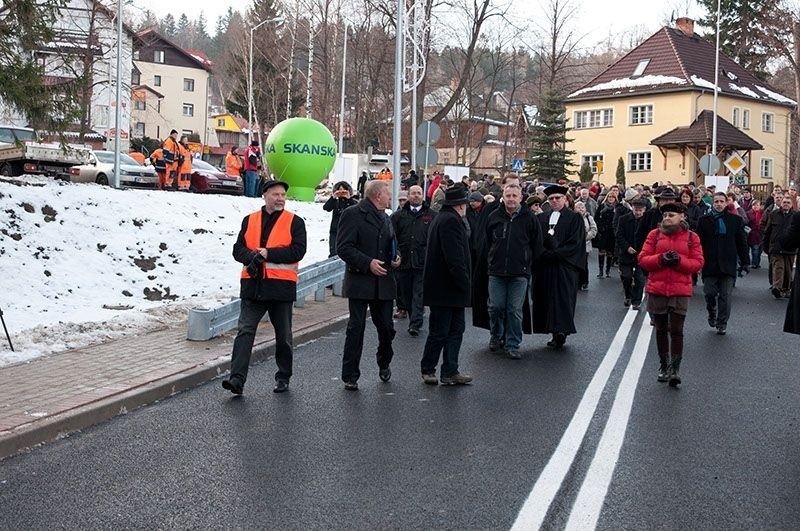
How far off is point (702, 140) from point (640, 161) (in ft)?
19.2

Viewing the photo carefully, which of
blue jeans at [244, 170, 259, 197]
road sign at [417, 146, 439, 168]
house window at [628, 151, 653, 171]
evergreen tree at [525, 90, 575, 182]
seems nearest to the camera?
road sign at [417, 146, 439, 168]

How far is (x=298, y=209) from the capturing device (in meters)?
27.9

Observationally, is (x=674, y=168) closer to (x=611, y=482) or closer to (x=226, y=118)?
(x=611, y=482)

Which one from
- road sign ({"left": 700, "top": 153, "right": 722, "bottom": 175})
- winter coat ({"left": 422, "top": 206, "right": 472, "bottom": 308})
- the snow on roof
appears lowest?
winter coat ({"left": 422, "top": 206, "right": 472, "bottom": 308})

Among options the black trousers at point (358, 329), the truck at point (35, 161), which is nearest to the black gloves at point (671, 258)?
the black trousers at point (358, 329)

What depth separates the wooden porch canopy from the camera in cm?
6148

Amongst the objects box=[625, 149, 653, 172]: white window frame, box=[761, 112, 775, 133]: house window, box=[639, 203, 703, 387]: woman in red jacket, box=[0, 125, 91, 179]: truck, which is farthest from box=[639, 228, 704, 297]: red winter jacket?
box=[761, 112, 775, 133]: house window

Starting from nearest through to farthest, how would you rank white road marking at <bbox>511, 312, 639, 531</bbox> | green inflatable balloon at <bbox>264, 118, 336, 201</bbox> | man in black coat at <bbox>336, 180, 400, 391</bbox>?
white road marking at <bbox>511, 312, 639, 531</bbox> < man in black coat at <bbox>336, 180, 400, 391</bbox> < green inflatable balloon at <bbox>264, 118, 336, 201</bbox>

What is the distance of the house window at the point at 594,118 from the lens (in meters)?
67.9

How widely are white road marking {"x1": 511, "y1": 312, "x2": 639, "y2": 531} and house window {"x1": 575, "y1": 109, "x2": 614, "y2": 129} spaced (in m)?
58.4

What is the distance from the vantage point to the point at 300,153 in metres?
29.8

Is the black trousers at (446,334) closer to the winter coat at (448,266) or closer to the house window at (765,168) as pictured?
the winter coat at (448,266)

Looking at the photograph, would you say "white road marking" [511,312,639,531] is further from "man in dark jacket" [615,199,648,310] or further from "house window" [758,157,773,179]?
"house window" [758,157,773,179]

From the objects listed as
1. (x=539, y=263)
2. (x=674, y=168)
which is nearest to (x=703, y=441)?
(x=539, y=263)
